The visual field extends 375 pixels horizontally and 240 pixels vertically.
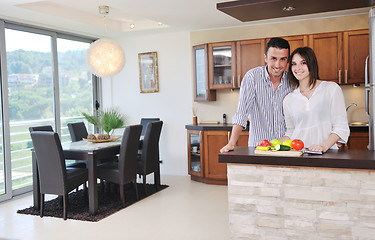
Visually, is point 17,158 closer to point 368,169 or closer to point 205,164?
point 205,164

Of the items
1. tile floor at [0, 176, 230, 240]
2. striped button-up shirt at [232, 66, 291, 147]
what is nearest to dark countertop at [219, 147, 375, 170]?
A: striped button-up shirt at [232, 66, 291, 147]

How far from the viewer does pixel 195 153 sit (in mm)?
6555

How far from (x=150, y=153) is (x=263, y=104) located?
2992mm

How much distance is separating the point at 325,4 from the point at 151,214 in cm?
303

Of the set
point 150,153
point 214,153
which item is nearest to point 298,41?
point 214,153

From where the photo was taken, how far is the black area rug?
4773 mm

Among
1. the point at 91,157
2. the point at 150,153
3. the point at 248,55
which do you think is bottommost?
the point at 150,153

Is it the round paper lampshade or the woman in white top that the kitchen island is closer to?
the woman in white top

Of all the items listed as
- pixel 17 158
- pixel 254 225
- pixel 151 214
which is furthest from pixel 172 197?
pixel 254 225

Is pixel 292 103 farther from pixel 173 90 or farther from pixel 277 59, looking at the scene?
pixel 173 90

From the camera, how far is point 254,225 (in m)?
2.78

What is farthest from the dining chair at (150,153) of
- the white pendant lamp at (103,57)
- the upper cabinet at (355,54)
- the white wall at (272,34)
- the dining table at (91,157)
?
the upper cabinet at (355,54)

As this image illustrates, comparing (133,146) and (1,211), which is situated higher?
(133,146)

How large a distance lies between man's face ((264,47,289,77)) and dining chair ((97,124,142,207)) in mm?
2497
